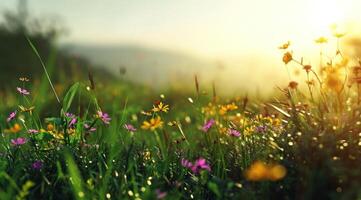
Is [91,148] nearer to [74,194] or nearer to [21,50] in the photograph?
[74,194]

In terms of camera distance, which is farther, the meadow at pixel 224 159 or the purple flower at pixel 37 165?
the purple flower at pixel 37 165

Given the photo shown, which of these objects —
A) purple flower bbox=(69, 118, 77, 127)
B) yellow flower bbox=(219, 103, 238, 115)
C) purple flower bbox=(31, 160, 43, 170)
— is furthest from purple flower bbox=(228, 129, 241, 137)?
purple flower bbox=(31, 160, 43, 170)

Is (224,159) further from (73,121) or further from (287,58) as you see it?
(73,121)

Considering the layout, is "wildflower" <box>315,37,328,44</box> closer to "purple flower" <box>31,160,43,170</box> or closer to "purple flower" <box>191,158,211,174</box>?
"purple flower" <box>191,158,211,174</box>

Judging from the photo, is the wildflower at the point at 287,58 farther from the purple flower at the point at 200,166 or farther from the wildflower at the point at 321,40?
the purple flower at the point at 200,166

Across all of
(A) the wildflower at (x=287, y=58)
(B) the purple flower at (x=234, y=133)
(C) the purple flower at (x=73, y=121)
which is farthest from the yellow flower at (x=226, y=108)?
(C) the purple flower at (x=73, y=121)

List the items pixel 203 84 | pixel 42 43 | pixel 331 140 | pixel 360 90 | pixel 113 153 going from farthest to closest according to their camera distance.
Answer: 1. pixel 42 43
2. pixel 203 84
3. pixel 360 90
4. pixel 113 153
5. pixel 331 140

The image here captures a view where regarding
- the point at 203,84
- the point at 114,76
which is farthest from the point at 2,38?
the point at 203,84

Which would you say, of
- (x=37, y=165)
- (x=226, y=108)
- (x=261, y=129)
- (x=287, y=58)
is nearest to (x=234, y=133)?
(x=261, y=129)

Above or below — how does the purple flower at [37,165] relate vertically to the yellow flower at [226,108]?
below

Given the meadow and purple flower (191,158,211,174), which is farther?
purple flower (191,158,211,174)

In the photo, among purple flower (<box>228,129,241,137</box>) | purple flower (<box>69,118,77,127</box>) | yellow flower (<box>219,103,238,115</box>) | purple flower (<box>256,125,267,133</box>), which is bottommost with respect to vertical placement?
purple flower (<box>228,129,241,137</box>)
